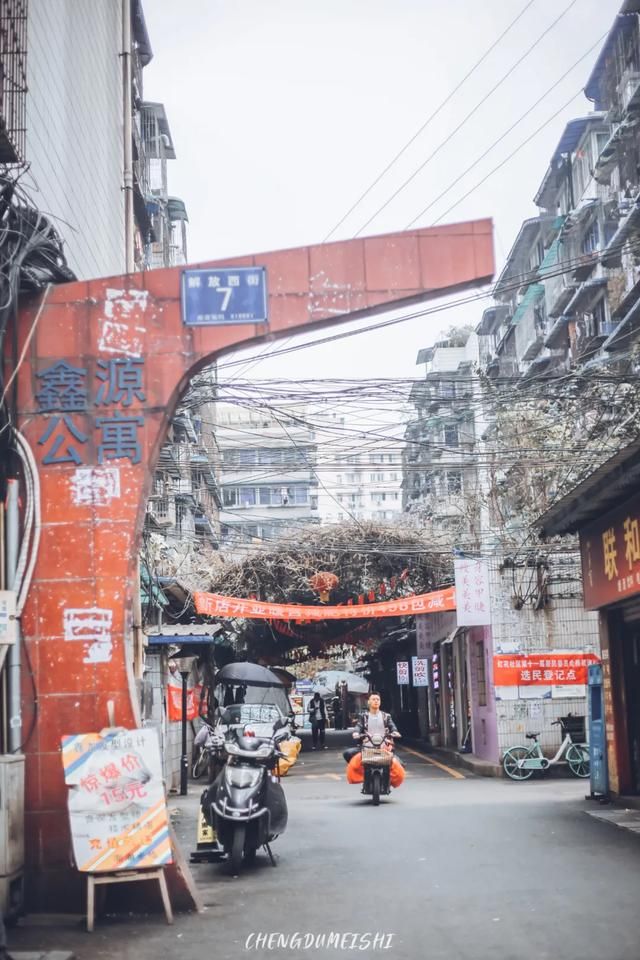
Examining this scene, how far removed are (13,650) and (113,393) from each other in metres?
2.22

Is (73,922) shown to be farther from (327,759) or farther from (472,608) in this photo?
(327,759)

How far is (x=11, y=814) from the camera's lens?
27.3ft

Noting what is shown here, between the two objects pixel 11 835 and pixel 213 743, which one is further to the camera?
pixel 213 743

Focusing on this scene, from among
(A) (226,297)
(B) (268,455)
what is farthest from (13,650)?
(B) (268,455)

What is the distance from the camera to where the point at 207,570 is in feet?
99.1

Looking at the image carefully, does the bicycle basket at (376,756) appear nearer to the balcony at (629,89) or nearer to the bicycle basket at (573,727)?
the bicycle basket at (573,727)

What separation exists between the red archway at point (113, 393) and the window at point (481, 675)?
55.5 ft

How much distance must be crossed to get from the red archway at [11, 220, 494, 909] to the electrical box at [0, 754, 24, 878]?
412 millimetres

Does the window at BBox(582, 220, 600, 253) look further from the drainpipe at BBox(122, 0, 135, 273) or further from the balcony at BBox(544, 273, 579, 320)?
the drainpipe at BBox(122, 0, 135, 273)

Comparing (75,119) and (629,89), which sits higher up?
(629,89)

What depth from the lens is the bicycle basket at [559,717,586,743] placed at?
22344 millimetres

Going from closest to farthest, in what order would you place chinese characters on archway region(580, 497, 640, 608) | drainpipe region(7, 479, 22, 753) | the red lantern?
drainpipe region(7, 479, 22, 753) → chinese characters on archway region(580, 497, 640, 608) → the red lantern

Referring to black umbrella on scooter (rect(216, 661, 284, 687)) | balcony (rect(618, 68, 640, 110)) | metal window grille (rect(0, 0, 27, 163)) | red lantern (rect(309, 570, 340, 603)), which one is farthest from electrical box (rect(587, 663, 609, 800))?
balcony (rect(618, 68, 640, 110))

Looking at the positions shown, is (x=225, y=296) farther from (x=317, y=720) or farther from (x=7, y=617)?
(x=317, y=720)
